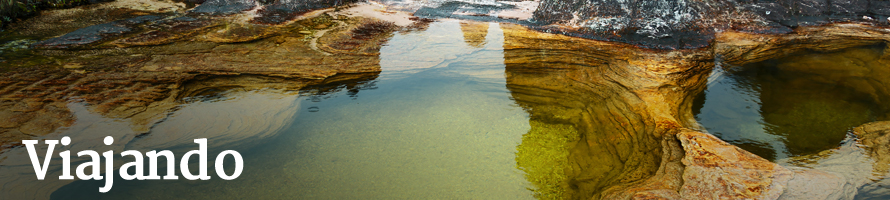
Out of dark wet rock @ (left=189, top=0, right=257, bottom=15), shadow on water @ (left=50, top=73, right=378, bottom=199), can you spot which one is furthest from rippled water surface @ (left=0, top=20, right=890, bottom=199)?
dark wet rock @ (left=189, top=0, right=257, bottom=15)

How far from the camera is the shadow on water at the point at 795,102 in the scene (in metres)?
2.61

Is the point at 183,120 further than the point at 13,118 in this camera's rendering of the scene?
Yes

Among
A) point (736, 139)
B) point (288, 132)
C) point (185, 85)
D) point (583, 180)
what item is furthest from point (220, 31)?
point (736, 139)

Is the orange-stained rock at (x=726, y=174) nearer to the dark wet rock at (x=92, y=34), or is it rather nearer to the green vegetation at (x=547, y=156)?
the green vegetation at (x=547, y=156)

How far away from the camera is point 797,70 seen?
3.72 meters

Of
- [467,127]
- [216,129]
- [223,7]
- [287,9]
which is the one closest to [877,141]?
[467,127]

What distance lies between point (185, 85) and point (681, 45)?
455 cm

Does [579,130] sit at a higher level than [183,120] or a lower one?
higher

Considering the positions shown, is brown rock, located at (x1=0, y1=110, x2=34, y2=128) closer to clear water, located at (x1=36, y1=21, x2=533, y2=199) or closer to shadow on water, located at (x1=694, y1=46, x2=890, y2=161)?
clear water, located at (x1=36, y1=21, x2=533, y2=199)

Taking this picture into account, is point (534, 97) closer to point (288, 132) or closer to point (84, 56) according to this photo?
point (288, 132)

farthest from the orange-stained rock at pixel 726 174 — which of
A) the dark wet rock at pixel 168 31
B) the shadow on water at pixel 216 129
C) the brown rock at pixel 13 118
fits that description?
the dark wet rock at pixel 168 31

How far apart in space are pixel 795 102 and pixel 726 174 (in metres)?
1.64

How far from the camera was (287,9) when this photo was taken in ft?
19.2

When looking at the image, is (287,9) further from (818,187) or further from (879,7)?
(879,7)
